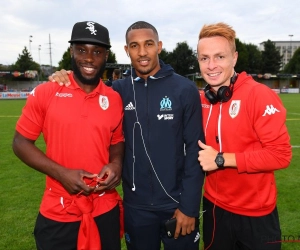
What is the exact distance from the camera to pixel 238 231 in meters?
2.77

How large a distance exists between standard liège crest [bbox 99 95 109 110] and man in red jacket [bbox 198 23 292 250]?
85 centimetres

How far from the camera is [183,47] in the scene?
7550cm

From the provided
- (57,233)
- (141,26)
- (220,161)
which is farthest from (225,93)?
(57,233)

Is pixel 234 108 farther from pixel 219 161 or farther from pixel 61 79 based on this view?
pixel 61 79

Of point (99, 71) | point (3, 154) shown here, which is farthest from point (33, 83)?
point (99, 71)

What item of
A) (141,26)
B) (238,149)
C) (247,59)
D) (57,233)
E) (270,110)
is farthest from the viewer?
(247,59)

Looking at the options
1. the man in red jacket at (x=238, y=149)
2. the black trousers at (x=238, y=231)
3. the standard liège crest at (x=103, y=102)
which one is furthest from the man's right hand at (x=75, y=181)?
the black trousers at (x=238, y=231)

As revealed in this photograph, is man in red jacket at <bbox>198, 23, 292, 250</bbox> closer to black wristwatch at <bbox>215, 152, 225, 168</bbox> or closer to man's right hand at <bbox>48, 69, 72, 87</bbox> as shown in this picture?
black wristwatch at <bbox>215, 152, 225, 168</bbox>

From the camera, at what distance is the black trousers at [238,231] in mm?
2668

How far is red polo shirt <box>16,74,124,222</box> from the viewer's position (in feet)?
8.68

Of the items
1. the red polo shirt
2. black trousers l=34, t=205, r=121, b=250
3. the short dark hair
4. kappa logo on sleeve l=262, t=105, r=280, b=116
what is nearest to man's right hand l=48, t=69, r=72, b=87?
the red polo shirt

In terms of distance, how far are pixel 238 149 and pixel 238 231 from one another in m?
Answer: 0.67

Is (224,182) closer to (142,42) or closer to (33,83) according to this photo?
(142,42)

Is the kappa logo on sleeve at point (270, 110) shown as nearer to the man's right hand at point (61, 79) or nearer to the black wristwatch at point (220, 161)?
the black wristwatch at point (220, 161)
